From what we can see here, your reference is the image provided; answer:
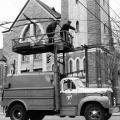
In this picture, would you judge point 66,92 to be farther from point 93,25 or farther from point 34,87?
point 93,25

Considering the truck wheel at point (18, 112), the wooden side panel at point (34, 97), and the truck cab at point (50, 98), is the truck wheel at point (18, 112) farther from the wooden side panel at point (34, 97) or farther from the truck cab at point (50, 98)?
the wooden side panel at point (34, 97)

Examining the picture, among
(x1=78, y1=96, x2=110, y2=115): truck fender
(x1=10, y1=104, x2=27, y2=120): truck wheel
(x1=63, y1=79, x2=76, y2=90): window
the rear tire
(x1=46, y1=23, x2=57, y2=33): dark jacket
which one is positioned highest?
(x1=46, y1=23, x2=57, y2=33): dark jacket

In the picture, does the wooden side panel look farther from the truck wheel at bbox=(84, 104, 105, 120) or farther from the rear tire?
the truck wheel at bbox=(84, 104, 105, 120)

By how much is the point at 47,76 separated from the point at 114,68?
881 inches

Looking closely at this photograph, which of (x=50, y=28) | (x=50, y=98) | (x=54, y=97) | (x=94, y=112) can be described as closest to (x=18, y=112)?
(x=50, y=98)

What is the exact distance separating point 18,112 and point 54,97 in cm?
233

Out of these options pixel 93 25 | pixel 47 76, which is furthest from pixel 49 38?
pixel 93 25

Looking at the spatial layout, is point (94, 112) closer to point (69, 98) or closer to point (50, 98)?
point (69, 98)

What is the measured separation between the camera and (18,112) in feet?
57.8

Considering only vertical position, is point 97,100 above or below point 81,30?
below

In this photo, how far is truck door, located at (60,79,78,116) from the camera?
16.7 m

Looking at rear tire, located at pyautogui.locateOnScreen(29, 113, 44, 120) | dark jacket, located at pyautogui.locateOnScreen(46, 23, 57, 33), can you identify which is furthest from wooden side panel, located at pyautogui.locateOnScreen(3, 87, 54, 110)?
A: dark jacket, located at pyautogui.locateOnScreen(46, 23, 57, 33)

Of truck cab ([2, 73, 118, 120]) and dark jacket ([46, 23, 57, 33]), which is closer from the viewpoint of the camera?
truck cab ([2, 73, 118, 120])

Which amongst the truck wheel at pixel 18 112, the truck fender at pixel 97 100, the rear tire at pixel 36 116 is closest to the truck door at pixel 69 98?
the truck fender at pixel 97 100
